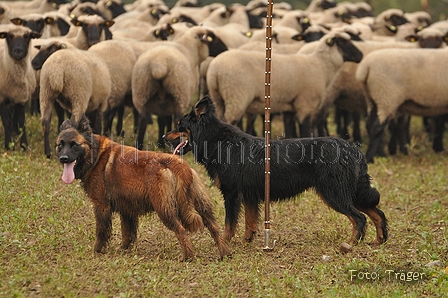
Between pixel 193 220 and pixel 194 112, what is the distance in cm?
124

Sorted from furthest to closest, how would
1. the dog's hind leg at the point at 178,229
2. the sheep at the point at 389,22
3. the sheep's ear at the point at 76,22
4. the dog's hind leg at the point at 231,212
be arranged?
the sheep at the point at 389,22 < the sheep's ear at the point at 76,22 < the dog's hind leg at the point at 231,212 < the dog's hind leg at the point at 178,229

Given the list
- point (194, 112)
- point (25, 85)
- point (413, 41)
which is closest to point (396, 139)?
point (413, 41)

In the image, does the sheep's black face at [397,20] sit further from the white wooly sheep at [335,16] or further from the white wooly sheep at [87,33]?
the white wooly sheep at [87,33]

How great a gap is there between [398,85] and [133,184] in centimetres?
689

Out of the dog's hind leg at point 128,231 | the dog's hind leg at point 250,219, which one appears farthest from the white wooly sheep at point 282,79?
the dog's hind leg at point 128,231

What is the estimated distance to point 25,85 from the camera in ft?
37.9

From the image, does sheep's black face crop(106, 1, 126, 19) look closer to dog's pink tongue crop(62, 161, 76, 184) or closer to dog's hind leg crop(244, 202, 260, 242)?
dog's hind leg crop(244, 202, 260, 242)

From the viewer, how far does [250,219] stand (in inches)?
294

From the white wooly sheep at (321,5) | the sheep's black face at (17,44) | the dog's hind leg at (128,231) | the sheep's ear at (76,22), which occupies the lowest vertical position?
the white wooly sheep at (321,5)

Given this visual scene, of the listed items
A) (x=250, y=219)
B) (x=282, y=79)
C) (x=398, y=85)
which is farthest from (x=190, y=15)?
(x=250, y=219)

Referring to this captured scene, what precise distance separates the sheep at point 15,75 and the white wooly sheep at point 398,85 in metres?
4.93

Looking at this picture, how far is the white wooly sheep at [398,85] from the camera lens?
1259 cm

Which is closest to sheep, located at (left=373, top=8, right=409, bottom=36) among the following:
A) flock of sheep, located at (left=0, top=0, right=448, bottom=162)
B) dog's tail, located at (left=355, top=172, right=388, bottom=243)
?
flock of sheep, located at (left=0, top=0, right=448, bottom=162)

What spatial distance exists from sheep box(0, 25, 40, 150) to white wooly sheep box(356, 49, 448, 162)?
16.2 ft
